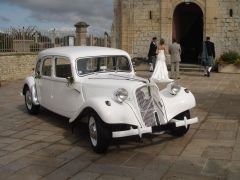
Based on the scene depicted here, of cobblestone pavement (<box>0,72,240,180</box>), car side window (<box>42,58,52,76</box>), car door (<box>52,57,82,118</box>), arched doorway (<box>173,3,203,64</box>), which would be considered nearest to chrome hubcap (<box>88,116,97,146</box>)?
cobblestone pavement (<box>0,72,240,180</box>)

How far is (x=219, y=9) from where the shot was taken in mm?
21219

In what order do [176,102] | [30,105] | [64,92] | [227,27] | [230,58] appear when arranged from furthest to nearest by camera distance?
[227,27]
[230,58]
[30,105]
[64,92]
[176,102]

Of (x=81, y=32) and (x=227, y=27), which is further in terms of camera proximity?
(x=81, y=32)

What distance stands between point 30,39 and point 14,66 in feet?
6.37

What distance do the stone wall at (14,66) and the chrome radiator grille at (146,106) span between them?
12.3m

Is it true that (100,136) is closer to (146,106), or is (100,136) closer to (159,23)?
(146,106)

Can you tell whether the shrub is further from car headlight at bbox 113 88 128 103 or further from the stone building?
car headlight at bbox 113 88 128 103

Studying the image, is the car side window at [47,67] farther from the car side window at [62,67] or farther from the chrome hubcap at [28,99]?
the chrome hubcap at [28,99]

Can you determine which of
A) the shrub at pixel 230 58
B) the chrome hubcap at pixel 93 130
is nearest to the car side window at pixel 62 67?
the chrome hubcap at pixel 93 130

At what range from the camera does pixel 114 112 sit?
6.52 m

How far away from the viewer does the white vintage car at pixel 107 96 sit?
6.60 m

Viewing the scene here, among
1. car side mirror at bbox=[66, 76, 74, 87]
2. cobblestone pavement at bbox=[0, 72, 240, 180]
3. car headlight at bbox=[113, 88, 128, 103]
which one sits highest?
car side mirror at bbox=[66, 76, 74, 87]

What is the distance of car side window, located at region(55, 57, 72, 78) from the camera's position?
26.8 ft

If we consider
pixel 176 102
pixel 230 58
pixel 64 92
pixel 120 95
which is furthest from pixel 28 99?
pixel 230 58
